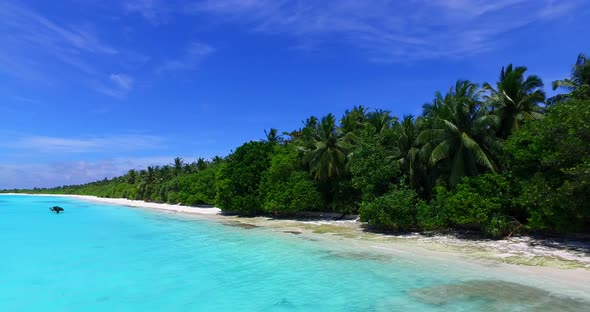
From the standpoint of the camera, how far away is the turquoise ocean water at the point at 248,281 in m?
10.7

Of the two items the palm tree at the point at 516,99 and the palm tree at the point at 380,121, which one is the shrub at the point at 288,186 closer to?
the palm tree at the point at 380,121

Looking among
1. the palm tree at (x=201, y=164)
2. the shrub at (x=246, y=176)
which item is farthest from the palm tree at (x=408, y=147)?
the palm tree at (x=201, y=164)

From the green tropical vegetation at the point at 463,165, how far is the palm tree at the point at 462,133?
58 mm

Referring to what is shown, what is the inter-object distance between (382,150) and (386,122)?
6.02 metres

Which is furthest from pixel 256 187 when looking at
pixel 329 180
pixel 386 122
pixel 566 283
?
pixel 566 283

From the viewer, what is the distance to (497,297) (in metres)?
10.6

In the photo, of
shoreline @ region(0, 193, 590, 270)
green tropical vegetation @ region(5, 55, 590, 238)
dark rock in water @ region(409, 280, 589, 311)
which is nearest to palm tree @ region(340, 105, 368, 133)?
green tropical vegetation @ region(5, 55, 590, 238)

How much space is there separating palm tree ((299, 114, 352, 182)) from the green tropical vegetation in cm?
9

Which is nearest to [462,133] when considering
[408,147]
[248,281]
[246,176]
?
[408,147]

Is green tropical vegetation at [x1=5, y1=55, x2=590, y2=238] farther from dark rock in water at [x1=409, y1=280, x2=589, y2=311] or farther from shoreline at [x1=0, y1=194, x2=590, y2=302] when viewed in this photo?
dark rock in water at [x1=409, y1=280, x2=589, y2=311]

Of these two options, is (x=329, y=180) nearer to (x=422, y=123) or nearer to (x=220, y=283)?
(x=422, y=123)

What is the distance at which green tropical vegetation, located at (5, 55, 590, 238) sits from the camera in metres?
16.0

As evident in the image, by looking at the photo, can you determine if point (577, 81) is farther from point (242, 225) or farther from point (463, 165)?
point (242, 225)

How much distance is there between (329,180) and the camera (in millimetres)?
32500
